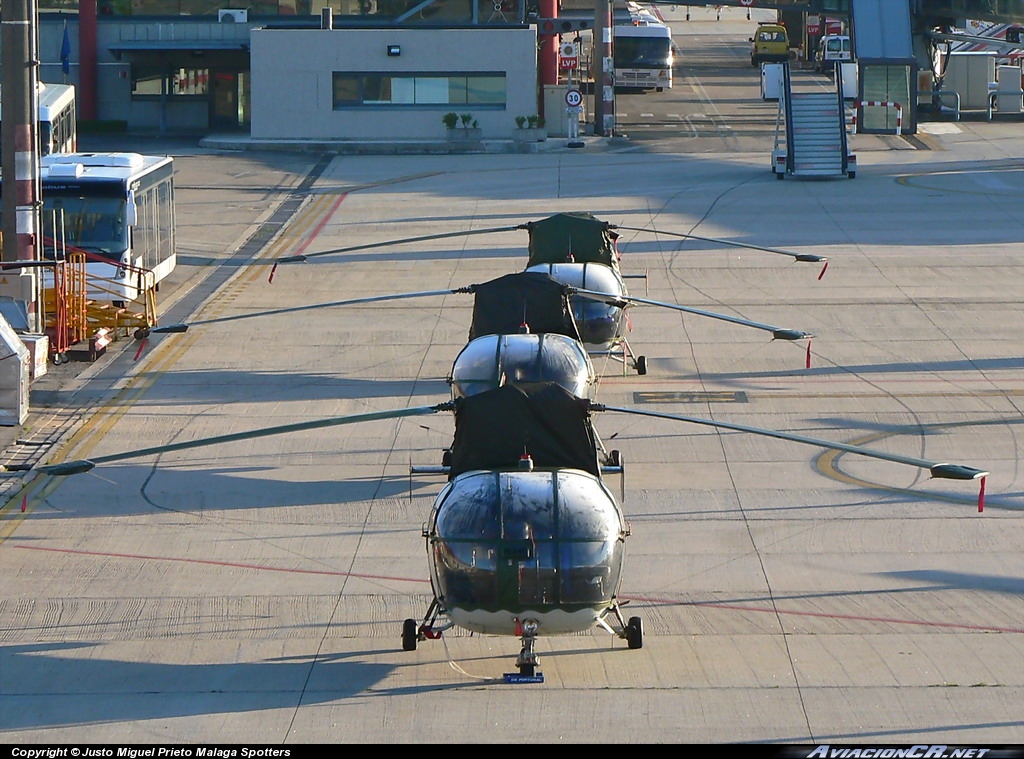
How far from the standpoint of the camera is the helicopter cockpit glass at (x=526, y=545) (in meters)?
12.8

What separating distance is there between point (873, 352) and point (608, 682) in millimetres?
14055

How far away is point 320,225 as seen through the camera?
3947 cm

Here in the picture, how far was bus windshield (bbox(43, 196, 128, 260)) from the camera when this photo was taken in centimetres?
2867

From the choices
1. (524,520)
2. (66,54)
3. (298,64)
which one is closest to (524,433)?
(524,520)

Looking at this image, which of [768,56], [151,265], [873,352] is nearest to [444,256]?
[151,265]


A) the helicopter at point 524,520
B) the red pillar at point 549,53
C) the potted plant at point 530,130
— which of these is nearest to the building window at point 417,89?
the potted plant at point 530,130

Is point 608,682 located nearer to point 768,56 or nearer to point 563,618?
point 563,618

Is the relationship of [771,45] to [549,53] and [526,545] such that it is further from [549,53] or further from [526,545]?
[526,545]

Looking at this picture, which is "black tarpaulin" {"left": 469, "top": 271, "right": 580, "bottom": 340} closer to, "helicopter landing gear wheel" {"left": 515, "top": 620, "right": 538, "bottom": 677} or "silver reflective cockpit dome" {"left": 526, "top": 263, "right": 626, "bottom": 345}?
"silver reflective cockpit dome" {"left": 526, "top": 263, "right": 626, "bottom": 345}

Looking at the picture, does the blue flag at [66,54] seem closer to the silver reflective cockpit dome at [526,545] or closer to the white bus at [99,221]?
the white bus at [99,221]

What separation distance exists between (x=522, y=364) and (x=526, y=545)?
5256 millimetres

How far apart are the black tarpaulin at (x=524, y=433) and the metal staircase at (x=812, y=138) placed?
3268 cm
